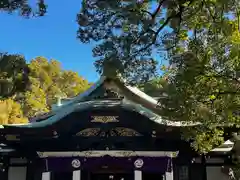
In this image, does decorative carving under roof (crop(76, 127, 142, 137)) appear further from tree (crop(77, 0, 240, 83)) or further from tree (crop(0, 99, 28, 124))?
tree (crop(0, 99, 28, 124))

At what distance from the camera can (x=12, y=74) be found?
19.7ft

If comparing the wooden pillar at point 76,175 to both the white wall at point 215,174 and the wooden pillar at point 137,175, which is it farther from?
the white wall at point 215,174

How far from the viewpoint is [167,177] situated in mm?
11094

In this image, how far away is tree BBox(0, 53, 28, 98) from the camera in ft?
19.2

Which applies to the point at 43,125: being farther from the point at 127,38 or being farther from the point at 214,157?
the point at 214,157

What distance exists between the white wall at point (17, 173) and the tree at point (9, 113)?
1216 cm

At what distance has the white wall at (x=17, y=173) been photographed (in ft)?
40.0

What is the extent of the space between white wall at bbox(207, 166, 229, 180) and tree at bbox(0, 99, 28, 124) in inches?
633

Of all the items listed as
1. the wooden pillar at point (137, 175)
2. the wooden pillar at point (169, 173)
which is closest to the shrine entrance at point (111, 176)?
the wooden pillar at point (137, 175)

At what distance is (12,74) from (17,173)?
7169mm

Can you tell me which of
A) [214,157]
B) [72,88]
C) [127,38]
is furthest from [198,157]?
[72,88]

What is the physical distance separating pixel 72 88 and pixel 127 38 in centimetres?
3663

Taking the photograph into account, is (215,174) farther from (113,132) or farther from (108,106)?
(108,106)

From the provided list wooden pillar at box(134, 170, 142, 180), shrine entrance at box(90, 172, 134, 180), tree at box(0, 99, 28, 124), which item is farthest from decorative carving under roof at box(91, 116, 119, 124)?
tree at box(0, 99, 28, 124)
